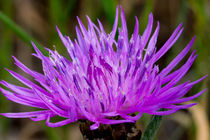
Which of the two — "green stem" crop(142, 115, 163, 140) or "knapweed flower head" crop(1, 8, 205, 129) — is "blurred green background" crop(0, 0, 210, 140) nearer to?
"knapweed flower head" crop(1, 8, 205, 129)

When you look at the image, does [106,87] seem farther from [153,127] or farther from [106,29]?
[106,29]

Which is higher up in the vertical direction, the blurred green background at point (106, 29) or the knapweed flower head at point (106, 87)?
the blurred green background at point (106, 29)

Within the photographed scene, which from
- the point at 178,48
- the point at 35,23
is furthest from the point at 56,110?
the point at 35,23

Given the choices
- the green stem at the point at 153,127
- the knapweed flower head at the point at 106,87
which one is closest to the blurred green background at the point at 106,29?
the knapweed flower head at the point at 106,87

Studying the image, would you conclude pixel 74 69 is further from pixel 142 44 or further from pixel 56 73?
pixel 142 44

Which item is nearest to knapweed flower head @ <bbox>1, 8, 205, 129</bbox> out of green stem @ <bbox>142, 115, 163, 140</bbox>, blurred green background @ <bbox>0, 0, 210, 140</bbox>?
green stem @ <bbox>142, 115, 163, 140</bbox>

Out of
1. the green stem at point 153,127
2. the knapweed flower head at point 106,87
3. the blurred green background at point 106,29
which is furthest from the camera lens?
the blurred green background at point 106,29

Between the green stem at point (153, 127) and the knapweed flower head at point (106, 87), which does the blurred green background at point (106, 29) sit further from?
the green stem at point (153, 127)
